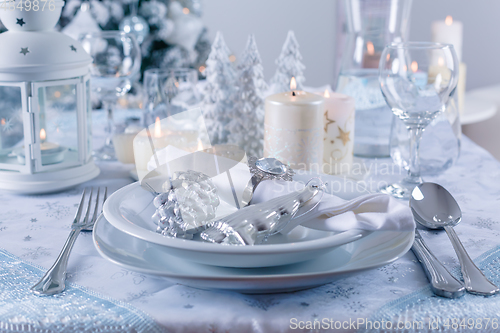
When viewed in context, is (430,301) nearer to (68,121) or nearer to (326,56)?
(68,121)

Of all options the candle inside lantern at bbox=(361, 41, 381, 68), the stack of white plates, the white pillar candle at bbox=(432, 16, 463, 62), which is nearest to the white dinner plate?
the stack of white plates

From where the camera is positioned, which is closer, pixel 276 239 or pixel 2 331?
pixel 2 331

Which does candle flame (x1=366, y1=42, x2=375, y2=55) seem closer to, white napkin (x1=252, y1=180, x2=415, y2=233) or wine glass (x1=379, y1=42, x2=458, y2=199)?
wine glass (x1=379, y1=42, x2=458, y2=199)

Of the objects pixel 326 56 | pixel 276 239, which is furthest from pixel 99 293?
pixel 326 56

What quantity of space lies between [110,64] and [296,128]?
43cm

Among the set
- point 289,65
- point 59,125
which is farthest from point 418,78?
point 59,125

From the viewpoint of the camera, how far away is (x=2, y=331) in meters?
0.38

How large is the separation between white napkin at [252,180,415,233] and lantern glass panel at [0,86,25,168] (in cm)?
42

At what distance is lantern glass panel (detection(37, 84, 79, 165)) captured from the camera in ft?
2.36

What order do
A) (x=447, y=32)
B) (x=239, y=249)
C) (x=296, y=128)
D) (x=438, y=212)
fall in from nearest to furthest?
(x=239, y=249), (x=438, y=212), (x=296, y=128), (x=447, y=32)

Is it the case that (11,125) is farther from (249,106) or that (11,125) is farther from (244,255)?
(244,255)

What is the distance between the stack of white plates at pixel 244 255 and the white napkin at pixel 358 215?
16mm

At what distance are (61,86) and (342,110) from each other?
0.45 m

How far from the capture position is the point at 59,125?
0.76 meters
